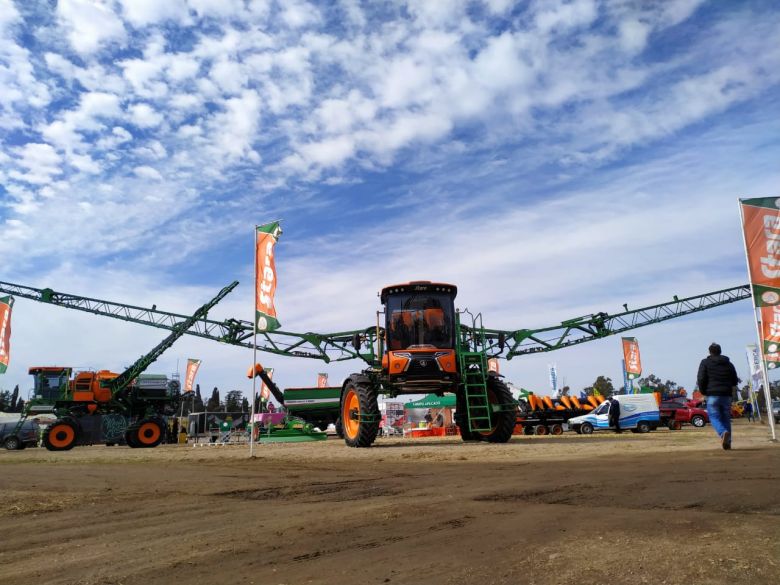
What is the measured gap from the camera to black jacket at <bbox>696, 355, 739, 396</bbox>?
9.18 metres

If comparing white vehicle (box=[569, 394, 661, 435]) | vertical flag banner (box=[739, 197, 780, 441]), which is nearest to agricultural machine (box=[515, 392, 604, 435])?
white vehicle (box=[569, 394, 661, 435])

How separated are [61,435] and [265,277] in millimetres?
14160

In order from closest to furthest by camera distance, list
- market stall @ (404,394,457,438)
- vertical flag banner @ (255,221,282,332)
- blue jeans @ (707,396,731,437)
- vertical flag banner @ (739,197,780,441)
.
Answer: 1. blue jeans @ (707,396,731,437)
2. vertical flag banner @ (739,197,780,441)
3. vertical flag banner @ (255,221,282,332)
4. market stall @ (404,394,457,438)

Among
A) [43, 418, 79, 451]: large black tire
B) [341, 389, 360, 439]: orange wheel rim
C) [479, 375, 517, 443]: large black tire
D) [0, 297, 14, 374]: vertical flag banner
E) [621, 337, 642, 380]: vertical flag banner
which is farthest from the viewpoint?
[621, 337, 642, 380]: vertical flag banner

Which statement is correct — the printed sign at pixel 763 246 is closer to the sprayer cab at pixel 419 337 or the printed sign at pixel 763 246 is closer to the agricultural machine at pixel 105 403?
the sprayer cab at pixel 419 337

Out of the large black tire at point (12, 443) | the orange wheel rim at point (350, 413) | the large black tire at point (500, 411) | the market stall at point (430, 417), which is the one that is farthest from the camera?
the market stall at point (430, 417)

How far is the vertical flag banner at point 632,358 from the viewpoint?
36.3 metres

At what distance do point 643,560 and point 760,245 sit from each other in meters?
11.3

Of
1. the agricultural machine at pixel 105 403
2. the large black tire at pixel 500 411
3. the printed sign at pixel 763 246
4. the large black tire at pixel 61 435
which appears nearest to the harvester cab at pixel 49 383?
the agricultural machine at pixel 105 403

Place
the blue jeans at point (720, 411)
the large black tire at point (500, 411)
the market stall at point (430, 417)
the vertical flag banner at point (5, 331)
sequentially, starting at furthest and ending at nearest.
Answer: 1. the market stall at point (430, 417)
2. the vertical flag banner at point (5, 331)
3. the large black tire at point (500, 411)
4. the blue jeans at point (720, 411)

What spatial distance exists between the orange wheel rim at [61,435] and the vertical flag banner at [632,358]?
30699mm

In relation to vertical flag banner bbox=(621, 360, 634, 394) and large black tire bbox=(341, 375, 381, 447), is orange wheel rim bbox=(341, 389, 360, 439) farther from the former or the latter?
vertical flag banner bbox=(621, 360, 634, 394)

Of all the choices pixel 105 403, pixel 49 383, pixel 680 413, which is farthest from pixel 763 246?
pixel 49 383

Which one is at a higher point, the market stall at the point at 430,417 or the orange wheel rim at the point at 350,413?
the orange wheel rim at the point at 350,413
